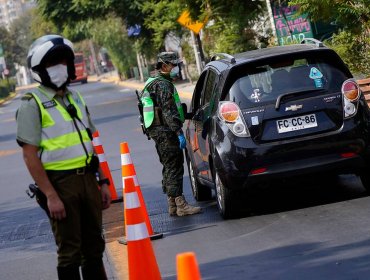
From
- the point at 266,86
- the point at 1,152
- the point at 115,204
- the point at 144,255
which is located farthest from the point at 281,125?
the point at 1,152

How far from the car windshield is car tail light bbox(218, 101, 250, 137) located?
99 mm

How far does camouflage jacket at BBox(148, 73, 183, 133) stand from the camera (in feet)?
34.1

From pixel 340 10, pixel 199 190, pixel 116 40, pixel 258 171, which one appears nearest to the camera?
pixel 258 171

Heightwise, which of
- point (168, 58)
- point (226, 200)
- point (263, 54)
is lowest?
point (226, 200)

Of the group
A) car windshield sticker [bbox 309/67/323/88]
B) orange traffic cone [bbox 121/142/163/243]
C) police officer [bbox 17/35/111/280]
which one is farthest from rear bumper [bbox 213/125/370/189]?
police officer [bbox 17/35/111/280]

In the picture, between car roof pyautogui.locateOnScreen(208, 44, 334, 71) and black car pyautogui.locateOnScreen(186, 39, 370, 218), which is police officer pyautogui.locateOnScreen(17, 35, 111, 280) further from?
car roof pyautogui.locateOnScreen(208, 44, 334, 71)

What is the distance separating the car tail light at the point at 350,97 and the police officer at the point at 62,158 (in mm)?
4241

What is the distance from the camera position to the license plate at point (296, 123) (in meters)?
9.59

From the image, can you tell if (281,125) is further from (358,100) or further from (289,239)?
(289,239)

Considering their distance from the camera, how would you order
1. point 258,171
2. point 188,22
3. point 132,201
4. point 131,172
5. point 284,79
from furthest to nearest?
point 188,22 < point 284,79 < point 258,171 < point 131,172 < point 132,201

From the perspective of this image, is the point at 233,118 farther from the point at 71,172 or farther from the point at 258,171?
→ the point at 71,172

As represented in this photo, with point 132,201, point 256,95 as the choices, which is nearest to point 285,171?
point 256,95

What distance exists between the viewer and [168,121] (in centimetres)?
1041

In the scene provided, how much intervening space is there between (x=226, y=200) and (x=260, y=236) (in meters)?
1.04
